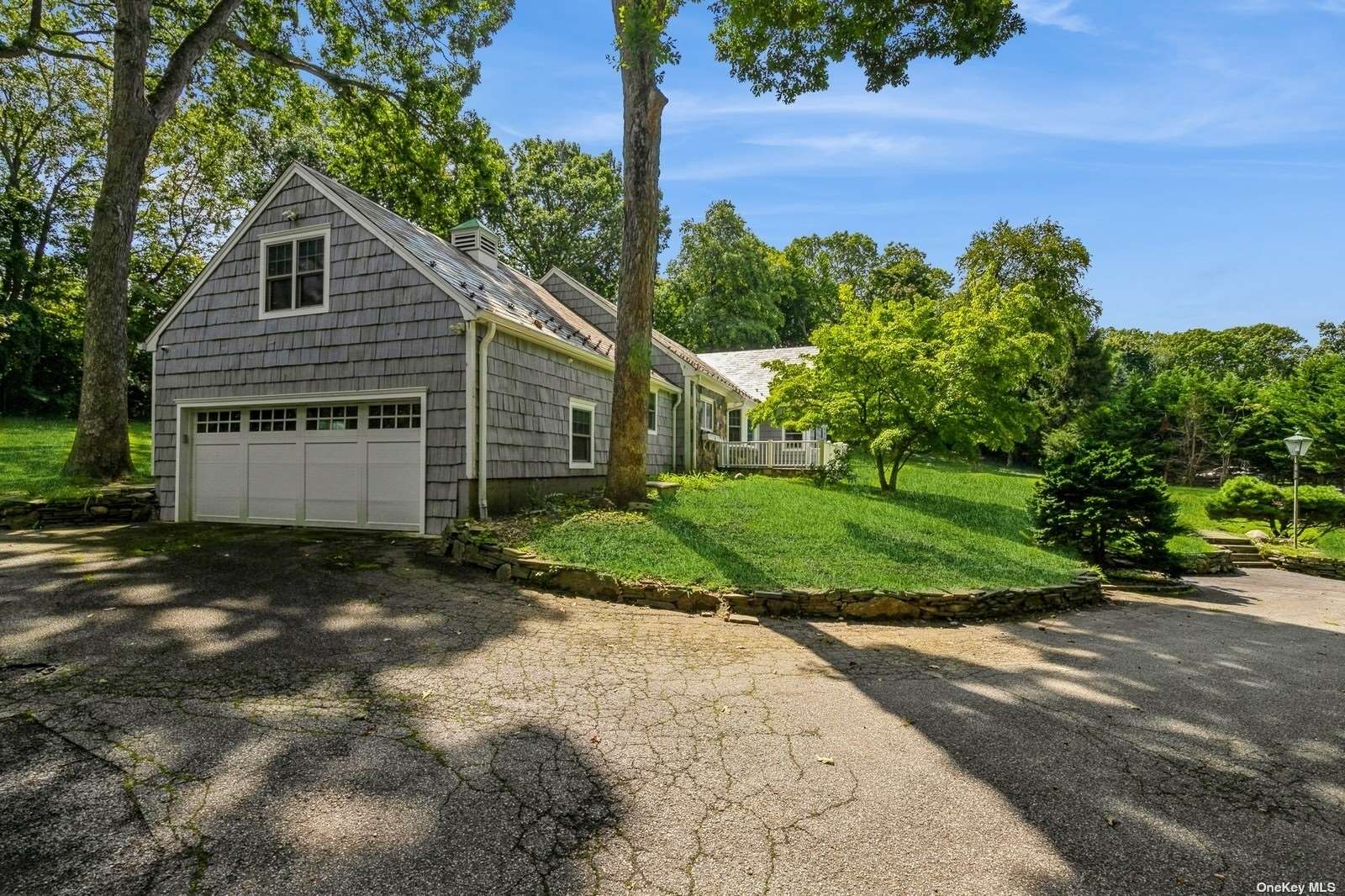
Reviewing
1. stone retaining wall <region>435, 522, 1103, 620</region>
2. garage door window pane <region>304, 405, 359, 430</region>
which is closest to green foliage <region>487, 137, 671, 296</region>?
garage door window pane <region>304, 405, 359, 430</region>

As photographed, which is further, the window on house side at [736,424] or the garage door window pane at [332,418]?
the window on house side at [736,424]

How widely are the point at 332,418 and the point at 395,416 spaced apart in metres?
1.34

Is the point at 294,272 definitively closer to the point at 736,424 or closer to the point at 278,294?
the point at 278,294

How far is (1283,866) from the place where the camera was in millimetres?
2404

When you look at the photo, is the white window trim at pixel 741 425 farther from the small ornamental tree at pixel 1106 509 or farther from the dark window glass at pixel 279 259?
the dark window glass at pixel 279 259

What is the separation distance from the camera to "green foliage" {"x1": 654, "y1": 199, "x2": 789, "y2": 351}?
1409 inches

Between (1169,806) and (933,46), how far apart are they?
973 centimetres

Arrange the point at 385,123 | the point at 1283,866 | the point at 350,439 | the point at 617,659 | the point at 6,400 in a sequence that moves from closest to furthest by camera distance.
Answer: the point at 1283,866
the point at 617,659
the point at 350,439
the point at 385,123
the point at 6,400

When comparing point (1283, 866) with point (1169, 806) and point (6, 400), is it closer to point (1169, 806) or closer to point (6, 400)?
point (1169, 806)

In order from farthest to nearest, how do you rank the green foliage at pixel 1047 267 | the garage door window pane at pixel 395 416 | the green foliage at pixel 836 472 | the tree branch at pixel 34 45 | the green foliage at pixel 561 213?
the green foliage at pixel 561 213, the green foliage at pixel 1047 267, the green foliage at pixel 836 472, the tree branch at pixel 34 45, the garage door window pane at pixel 395 416

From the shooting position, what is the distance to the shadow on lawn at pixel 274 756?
7.36 ft

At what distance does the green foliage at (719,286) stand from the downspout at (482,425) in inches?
1018

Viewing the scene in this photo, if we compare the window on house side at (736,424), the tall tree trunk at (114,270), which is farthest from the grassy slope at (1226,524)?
the tall tree trunk at (114,270)

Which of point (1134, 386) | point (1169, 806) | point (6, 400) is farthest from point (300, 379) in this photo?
point (1134, 386)
